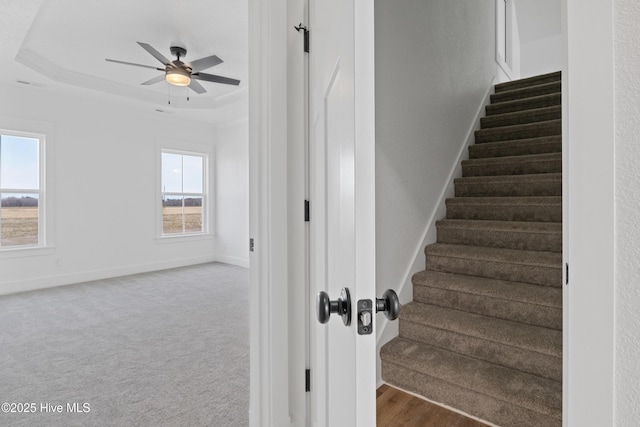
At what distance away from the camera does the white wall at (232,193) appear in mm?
5792

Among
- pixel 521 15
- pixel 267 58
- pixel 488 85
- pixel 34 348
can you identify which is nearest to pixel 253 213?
pixel 267 58

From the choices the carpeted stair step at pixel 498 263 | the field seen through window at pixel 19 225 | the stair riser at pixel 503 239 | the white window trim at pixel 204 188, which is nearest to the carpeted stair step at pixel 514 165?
the stair riser at pixel 503 239

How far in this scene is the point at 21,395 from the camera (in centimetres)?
192

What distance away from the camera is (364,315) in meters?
0.51

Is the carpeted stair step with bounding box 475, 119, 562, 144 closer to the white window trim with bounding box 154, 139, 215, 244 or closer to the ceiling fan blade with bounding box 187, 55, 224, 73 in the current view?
the ceiling fan blade with bounding box 187, 55, 224, 73

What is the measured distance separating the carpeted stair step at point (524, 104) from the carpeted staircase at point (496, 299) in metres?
0.32

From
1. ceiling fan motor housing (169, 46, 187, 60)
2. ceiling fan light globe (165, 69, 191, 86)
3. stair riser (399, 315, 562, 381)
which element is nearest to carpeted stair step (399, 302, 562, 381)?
stair riser (399, 315, 562, 381)

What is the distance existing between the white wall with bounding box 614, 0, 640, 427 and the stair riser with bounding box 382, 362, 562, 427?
3.19 ft

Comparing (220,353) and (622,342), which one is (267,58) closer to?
(622,342)

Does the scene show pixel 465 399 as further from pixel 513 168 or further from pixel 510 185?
pixel 513 168

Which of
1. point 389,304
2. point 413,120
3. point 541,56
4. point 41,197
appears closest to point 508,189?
point 413,120

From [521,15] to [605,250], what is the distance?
6575 millimetres

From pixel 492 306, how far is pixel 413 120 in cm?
135

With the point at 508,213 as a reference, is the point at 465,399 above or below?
below
